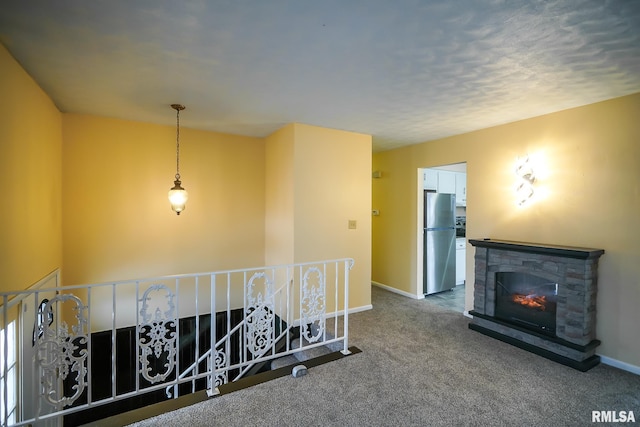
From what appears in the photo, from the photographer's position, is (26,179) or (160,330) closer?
(160,330)

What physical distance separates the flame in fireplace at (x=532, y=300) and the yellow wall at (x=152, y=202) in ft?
11.2

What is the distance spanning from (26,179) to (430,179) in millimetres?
5086

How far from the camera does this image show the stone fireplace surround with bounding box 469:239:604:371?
9.32 ft

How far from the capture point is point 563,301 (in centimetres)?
297

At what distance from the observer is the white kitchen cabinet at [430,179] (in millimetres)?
5062

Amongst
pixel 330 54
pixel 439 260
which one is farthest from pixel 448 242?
pixel 330 54

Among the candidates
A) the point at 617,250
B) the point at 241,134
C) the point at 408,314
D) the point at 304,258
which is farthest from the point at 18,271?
the point at 617,250

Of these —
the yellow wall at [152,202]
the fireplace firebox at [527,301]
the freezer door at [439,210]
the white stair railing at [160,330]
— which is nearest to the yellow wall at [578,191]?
the fireplace firebox at [527,301]

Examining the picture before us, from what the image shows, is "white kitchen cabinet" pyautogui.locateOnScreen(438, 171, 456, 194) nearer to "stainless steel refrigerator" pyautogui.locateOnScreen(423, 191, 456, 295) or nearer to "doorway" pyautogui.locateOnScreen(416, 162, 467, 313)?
"doorway" pyautogui.locateOnScreen(416, 162, 467, 313)

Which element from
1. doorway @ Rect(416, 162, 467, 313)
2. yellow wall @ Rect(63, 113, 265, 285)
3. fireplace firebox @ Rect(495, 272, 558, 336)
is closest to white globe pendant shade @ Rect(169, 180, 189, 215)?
yellow wall @ Rect(63, 113, 265, 285)

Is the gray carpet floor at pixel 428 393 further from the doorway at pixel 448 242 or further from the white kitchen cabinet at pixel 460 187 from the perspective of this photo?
the white kitchen cabinet at pixel 460 187

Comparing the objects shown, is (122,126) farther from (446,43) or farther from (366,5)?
(446,43)

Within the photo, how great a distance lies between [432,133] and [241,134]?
109 inches

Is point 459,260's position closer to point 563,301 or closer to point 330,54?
point 563,301
